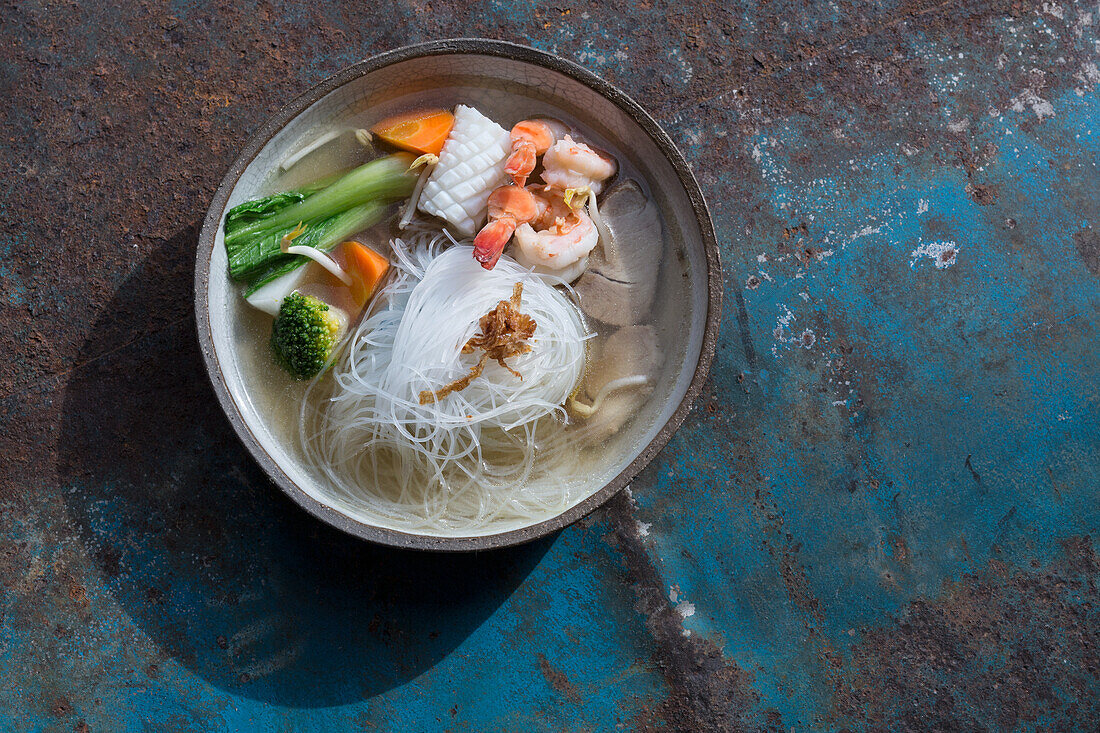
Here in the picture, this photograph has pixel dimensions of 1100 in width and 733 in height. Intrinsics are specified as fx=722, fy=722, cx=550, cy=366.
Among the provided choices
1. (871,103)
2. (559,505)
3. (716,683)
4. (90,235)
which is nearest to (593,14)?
(871,103)

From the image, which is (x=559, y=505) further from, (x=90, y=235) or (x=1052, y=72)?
(x=1052, y=72)

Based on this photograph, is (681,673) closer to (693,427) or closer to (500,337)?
(693,427)

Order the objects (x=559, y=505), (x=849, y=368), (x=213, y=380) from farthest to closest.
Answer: (x=849, y=368), (x=559, y=505), (x=213, y=380)

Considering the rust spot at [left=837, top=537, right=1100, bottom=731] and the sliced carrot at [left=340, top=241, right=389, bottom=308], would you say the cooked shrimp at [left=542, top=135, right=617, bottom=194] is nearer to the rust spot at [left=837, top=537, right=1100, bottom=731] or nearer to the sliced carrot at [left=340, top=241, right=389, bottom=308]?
the sliced carrot at [left=340, top=241, right=389, bottom=308]

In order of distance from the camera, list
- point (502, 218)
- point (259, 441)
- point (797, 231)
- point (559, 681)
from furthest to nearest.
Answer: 1. point (797, 231)
2. point (559, 681)
3. point (502, 218)
4. point (259, 441)

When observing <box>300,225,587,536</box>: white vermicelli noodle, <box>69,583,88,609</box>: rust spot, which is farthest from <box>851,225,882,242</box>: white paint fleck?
<box>69,583,88,609</box>: rust spot

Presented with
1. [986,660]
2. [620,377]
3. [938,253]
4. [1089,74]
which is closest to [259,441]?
[620,377]
